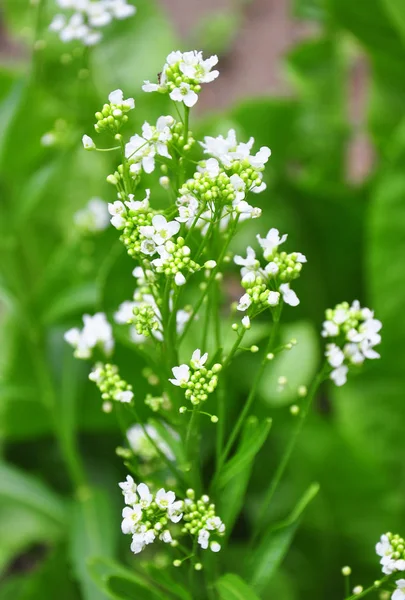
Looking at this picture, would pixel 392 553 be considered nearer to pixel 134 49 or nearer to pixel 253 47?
pixel 134 49

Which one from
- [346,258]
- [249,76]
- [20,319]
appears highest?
[249,76]

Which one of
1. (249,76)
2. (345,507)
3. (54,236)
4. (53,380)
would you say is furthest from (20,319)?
(249,76)

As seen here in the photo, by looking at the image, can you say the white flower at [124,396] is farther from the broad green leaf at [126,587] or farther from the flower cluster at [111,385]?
the broad green leaf at [126,587]

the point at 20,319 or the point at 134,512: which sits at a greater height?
the point at 20,319

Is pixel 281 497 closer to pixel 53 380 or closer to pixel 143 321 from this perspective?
pixel 53 380

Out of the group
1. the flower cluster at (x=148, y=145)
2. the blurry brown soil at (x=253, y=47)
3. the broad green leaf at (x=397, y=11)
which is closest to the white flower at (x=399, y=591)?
the flower cluster at (x=148, y=145)
